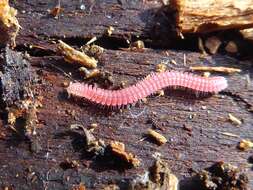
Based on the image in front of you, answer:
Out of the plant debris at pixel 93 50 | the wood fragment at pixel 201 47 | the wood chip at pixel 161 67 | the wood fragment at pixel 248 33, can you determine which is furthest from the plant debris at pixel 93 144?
the wood fragment at pixel 248 33

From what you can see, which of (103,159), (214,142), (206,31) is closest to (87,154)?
(103,159)

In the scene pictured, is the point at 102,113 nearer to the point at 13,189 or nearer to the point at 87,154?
the point at 87,154

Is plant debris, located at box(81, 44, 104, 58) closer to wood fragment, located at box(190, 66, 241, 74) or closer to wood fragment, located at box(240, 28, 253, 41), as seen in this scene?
wood fragment, located at box(190, 66, 241, 74)

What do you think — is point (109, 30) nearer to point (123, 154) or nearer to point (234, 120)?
point (123, 154)

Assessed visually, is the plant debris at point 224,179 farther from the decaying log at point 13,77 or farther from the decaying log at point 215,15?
the decaying log at point 13,77

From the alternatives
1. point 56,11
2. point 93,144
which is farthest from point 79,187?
point 56,11
